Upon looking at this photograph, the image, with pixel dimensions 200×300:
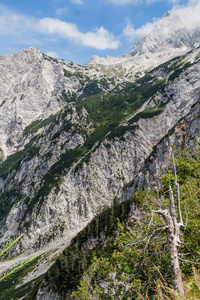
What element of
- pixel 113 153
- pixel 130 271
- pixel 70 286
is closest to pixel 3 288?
pixel 70 286

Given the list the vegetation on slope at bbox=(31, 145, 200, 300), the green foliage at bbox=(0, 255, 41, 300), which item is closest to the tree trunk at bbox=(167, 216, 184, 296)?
the vegetation on slope at bbox=(31, 145, 200, 300)

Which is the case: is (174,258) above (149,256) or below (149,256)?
above

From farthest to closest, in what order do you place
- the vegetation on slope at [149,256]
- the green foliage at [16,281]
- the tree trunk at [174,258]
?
1. the green foliage at [16,281]
2. the vegetation on slope at [149,256]
3. the tree trunk at [174,258]

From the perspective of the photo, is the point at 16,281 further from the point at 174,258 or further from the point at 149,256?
the point at 174,258

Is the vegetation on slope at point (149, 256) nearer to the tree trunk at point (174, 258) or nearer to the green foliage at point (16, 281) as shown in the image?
the tree trunk at point (174, 258)

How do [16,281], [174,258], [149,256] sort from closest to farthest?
1. [174,258]
2. [149,256]
3. [16,281]

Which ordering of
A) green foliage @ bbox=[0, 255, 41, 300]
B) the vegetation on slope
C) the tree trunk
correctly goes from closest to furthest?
the tree trunk < the vegetation on slope < green foliage @ bbox=[0, 255, 41, 300]

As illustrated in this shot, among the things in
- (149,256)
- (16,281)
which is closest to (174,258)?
(149,256)

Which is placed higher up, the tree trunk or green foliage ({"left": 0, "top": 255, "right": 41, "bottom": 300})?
the tree trunk

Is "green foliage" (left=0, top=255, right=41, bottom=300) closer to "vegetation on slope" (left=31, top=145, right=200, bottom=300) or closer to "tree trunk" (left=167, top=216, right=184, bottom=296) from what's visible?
"vegetation on slope" (left=31, top=145, right=200, bottom=300)

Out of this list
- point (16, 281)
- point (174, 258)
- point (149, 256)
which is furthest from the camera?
point (16, 281)

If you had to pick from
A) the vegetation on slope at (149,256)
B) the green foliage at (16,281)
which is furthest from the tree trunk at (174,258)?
the green foliage at (16,281)

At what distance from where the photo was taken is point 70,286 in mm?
64125

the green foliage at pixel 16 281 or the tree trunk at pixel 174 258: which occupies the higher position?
the tree trunk at pixel 174 258
